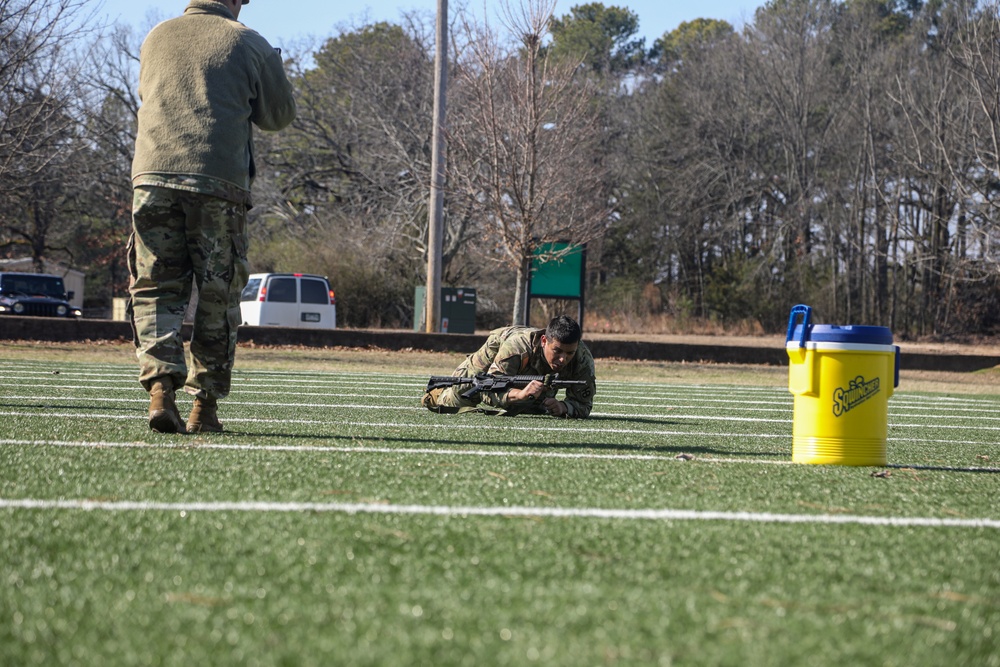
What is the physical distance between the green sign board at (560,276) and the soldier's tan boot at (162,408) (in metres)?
21.9

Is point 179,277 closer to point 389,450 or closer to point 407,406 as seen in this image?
point 389,450

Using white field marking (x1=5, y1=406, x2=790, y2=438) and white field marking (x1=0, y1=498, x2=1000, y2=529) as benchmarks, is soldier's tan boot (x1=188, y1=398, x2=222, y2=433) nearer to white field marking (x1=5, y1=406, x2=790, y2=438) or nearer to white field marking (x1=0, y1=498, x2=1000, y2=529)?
white field marking (x1=5, y1=406, x2=790, y2=438)

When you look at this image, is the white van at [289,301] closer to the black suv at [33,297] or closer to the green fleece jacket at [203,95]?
the black suv at [33,297]

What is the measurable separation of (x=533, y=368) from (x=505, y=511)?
471 cm

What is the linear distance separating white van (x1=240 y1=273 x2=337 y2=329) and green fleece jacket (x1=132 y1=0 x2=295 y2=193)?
23055 mm

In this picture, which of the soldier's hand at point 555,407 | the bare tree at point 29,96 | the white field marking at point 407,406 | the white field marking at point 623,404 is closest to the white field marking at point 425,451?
the soldier's hand at point 555,407

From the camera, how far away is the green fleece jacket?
17.9 ft

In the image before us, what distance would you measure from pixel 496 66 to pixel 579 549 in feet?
77.9

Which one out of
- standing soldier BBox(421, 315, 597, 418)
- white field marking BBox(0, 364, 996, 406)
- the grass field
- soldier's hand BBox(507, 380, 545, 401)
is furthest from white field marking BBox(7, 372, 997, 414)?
the grass field

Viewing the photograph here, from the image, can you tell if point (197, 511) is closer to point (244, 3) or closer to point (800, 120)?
point (244, 3)

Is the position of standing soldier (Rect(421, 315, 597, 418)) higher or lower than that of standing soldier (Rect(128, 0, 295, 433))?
lower

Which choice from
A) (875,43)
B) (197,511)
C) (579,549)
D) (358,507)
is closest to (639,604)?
(579,549)

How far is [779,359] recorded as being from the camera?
23562 millimetres

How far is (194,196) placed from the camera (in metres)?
5.41
